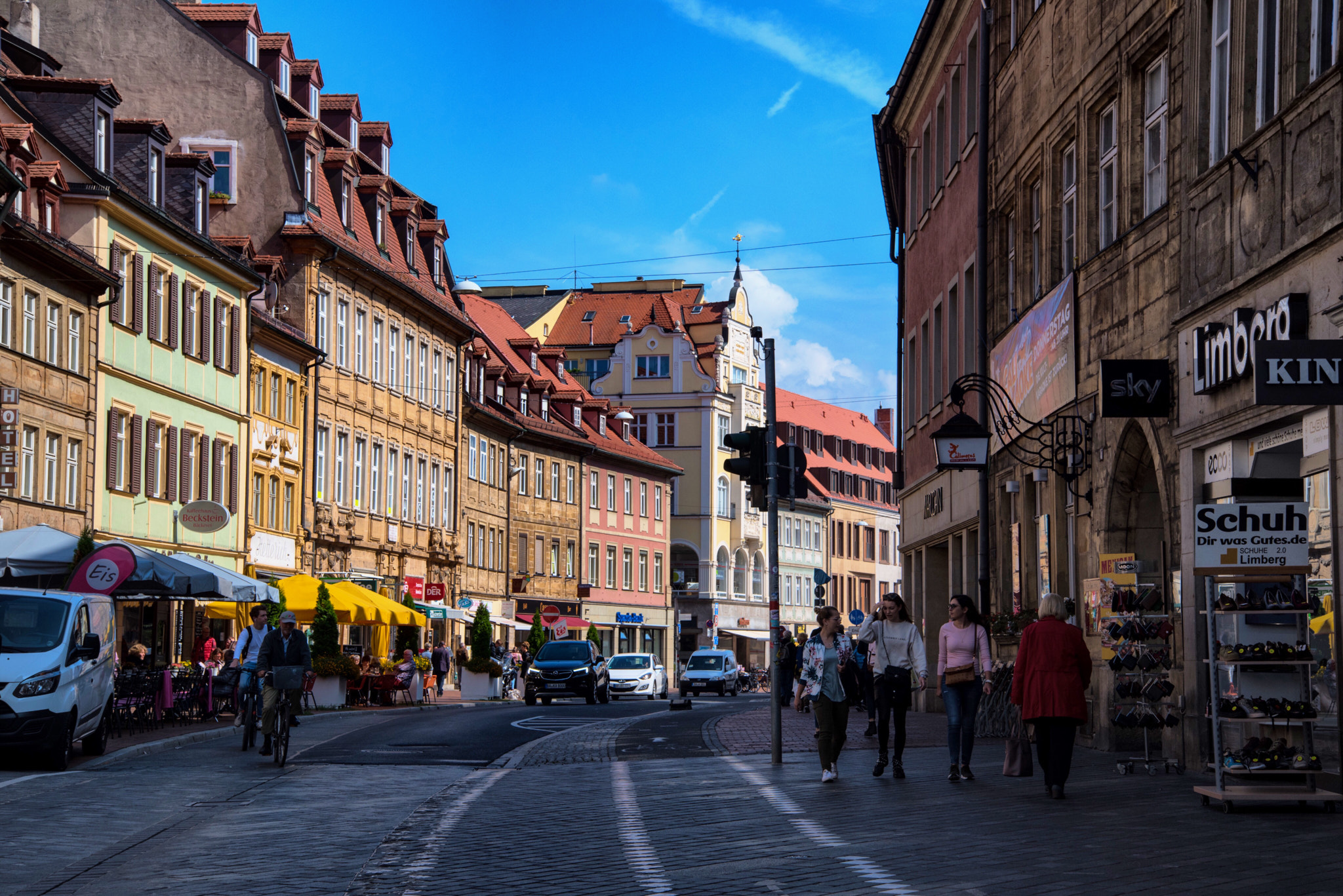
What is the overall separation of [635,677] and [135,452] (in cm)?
1938

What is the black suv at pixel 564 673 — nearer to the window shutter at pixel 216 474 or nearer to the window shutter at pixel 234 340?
the window shutter at pixel 216 474

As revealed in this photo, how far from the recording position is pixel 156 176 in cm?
4278

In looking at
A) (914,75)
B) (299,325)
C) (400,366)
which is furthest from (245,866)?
(400,366)

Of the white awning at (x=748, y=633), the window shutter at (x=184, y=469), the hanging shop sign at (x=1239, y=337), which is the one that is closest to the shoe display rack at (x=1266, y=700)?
the hanging shop sign at (x=1239, y=337)

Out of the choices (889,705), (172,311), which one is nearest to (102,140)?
(172,311)

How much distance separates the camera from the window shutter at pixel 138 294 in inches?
1601

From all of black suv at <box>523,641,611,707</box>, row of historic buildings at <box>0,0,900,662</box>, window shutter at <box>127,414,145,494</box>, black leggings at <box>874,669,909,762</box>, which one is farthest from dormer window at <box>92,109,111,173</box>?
black leggings at <box>874,669,909,762</box>

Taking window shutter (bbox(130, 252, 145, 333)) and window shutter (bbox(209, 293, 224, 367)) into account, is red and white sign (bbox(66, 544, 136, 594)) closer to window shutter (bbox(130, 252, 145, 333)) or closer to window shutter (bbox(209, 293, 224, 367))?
window shutter (bbox(130, 252, 145, 333))

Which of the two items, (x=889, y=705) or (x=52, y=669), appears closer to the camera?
(x=889, y=705)

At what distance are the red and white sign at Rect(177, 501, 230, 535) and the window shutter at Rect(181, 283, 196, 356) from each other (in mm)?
5867

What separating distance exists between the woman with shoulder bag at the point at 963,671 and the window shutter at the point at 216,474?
31461 mm

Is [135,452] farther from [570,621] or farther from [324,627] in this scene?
[570,621]

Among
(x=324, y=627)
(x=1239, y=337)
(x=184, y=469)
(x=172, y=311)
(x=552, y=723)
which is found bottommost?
(x=552, y=723)

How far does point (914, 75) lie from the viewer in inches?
1458
